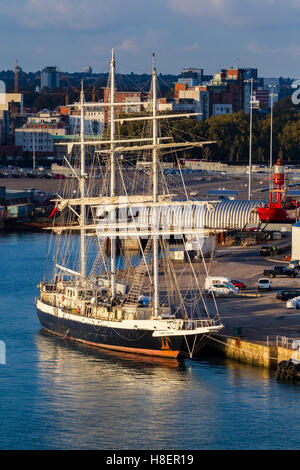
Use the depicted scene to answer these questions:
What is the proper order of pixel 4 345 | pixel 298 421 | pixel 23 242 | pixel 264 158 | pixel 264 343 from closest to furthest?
1. pixel 298 421
2. pixel 264 343
3. pixel 4 345
4. pixel 23 242
5. pixel 264 158

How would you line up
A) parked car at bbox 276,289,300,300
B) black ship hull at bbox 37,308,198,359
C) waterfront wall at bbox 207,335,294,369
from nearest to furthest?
waterfront wall at bbox 207,335,294,369
black ship hull at bbox 37,308,198,359
parked car at bbox 276,289,300,300

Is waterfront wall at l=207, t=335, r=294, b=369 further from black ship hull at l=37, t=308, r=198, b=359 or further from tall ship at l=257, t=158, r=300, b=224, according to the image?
tall ship at l=257, t=158, r=300, b=224

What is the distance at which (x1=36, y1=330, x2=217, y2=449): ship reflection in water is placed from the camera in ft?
76.4

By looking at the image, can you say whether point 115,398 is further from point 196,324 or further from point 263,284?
point 263,284

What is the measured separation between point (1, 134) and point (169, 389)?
106m

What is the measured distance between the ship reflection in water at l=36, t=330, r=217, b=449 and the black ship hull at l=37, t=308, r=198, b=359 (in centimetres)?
25

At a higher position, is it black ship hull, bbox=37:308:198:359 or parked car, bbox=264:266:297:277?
parked car, bbox=264:266:297:277

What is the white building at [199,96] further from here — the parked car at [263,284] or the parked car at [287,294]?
the parked car at [287,294]

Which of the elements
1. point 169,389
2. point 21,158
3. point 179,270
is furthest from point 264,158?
point 169,389

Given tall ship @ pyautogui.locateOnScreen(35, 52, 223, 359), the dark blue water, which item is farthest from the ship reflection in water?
tall ship @ pyautogui.locateOnScreen(35, 52, 223, 359)

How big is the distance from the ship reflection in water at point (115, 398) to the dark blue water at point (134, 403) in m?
0.02
